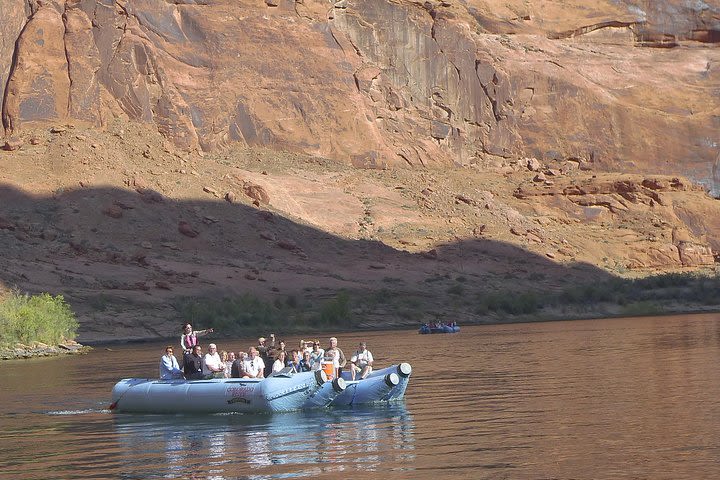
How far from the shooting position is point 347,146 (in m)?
93.2

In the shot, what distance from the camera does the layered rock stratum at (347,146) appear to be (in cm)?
7319

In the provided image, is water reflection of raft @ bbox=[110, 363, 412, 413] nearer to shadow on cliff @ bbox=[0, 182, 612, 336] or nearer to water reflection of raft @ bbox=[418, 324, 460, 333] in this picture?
water reflection of raft @ bbox=[418, 324, 460, 333]

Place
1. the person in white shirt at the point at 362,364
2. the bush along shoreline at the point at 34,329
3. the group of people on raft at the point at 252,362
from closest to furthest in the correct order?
the group of people on raft at the point at 252,362
the person in white shirt at the point at 362,364
the bush along shoreline at the point at 34,329

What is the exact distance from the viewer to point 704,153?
10312 centimetres

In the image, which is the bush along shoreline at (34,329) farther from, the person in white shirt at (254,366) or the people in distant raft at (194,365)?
the person in white shirt at (254,366)

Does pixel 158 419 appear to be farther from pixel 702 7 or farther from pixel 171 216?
pixel 702 7

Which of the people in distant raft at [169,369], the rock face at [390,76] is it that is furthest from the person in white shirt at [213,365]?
the rock face at [390,76]

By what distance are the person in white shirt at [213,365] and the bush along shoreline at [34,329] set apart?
23.7m

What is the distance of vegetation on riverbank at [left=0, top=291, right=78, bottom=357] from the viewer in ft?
175

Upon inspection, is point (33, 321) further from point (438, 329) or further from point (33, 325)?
point (438, 329)

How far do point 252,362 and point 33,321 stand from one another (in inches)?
1004

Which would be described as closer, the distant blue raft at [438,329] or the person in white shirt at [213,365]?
the person in white shirt at [213,365]

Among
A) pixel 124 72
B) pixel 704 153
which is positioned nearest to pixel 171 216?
pixel 124 72

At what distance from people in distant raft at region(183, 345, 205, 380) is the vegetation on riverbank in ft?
76.7
